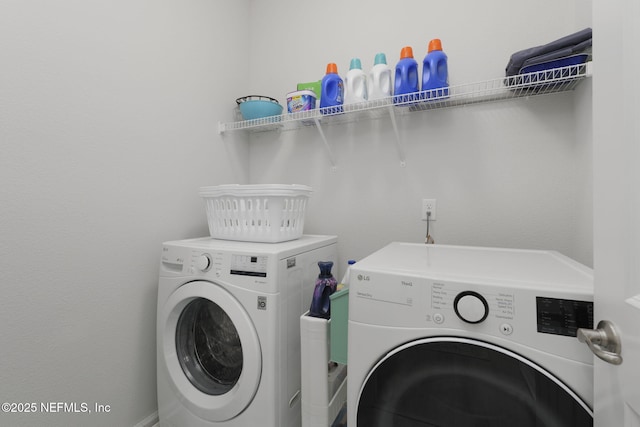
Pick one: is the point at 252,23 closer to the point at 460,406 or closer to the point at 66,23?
the point at 66,23

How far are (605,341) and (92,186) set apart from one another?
1574 mm

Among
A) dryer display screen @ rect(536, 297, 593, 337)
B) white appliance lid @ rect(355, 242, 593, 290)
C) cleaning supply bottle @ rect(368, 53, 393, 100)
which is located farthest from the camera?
cleaning supply bottle @ rect(368, 53, 393, 100)

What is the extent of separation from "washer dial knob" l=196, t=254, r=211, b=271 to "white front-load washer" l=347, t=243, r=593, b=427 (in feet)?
2.07

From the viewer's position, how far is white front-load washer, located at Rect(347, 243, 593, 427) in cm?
61

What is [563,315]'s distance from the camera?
2.00ft

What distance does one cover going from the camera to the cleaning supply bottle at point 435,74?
1.24 m

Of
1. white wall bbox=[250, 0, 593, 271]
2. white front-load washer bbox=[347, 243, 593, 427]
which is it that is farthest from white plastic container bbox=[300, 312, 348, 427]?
white wall bbox=[250, 0, 593, 271]

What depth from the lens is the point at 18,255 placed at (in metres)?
0.95

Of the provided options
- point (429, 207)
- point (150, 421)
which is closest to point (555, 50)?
point (429, 207)

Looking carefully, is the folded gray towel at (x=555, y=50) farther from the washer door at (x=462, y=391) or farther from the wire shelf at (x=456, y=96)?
the washer door at (x=462, y=391)

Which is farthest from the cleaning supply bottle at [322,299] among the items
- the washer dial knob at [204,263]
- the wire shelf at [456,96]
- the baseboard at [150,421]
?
the baseboard at [150,421]

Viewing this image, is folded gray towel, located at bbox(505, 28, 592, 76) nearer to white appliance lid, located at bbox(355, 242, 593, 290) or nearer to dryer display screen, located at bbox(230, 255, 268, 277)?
white appliance lid, located at bbox(355, 242, 593, 290)

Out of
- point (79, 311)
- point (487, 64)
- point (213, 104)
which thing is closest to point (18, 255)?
point (79, 311)

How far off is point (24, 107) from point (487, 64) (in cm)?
188
